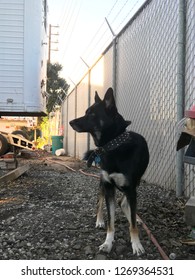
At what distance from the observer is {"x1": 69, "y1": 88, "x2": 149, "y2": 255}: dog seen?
3.48m

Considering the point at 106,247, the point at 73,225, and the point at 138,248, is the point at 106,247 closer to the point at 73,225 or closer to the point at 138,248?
the point at 138,248

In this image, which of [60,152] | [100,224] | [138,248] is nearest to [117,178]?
[138,248]

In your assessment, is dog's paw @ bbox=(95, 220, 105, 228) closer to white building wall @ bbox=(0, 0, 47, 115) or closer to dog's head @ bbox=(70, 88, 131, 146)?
dog's head @ bbox=(70, 88, 131, 146)

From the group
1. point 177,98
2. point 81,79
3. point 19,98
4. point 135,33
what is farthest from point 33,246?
point 81,79

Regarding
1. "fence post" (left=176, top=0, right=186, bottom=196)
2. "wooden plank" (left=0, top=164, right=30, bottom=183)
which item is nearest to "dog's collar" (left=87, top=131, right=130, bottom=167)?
"fence post" (left=176, top=0, right=186, bottom=196)

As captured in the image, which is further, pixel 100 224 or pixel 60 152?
pixel 60 152

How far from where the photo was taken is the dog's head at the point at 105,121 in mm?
3562

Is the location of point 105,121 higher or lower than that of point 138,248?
higher

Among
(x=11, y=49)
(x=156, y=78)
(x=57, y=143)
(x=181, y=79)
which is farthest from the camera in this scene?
(x=57, y=143)

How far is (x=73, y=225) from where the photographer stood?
432 cm

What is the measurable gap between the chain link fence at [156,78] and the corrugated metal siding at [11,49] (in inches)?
80.5

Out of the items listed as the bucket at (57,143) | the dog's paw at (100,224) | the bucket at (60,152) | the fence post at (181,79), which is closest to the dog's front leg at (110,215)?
the dog's paw at (100,224)

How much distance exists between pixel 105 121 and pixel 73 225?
51.0 inches

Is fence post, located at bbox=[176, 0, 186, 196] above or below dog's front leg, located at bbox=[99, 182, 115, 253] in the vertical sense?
above
